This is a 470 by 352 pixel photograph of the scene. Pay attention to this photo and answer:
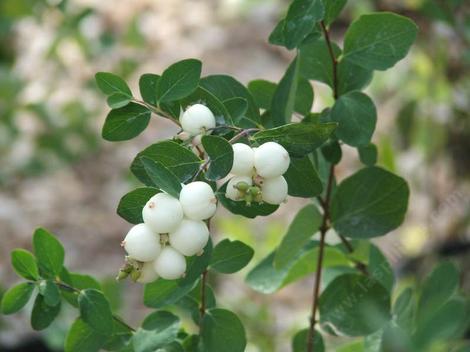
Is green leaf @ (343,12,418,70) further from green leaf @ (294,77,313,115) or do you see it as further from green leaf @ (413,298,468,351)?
green leaf @ (413,298,468,351)

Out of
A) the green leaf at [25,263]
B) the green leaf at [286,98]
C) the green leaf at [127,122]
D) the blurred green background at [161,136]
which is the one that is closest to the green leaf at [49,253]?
the green leaf at [25,263]

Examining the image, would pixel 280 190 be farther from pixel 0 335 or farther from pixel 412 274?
pixel 0 335

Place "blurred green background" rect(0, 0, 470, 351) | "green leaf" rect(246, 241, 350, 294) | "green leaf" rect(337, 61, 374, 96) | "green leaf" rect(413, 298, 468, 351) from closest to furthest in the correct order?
"green leaf" rect(413, 298, 468, 351) → "green leaf" rect(337, 61, 374, 96) → "green leaf" rect(246, 241, 350, 294) → "blurred green background" rect(0, 0, 470, 351)

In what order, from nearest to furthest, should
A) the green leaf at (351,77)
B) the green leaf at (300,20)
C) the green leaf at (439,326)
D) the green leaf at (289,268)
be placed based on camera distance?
the green leaf at (439,326)
the green leaf at (300,20)
the green leaf at (351,77)
the green leaf at (289,268)

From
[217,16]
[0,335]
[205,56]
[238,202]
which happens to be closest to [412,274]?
[0,335]

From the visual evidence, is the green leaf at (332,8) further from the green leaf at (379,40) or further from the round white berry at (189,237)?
the round white berry at (189,237)

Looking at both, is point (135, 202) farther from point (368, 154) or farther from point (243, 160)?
point (368, 154)

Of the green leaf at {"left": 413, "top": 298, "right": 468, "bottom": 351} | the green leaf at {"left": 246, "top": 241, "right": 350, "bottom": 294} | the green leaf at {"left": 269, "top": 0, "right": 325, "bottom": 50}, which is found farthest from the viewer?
the green leaf at {"left": 246, "top": 241, "right": 350, "bottom": 294}

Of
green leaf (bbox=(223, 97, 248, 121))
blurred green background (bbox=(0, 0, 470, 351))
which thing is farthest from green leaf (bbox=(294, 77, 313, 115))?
blurred green background (bbox=(0, 0, 470, 351))
